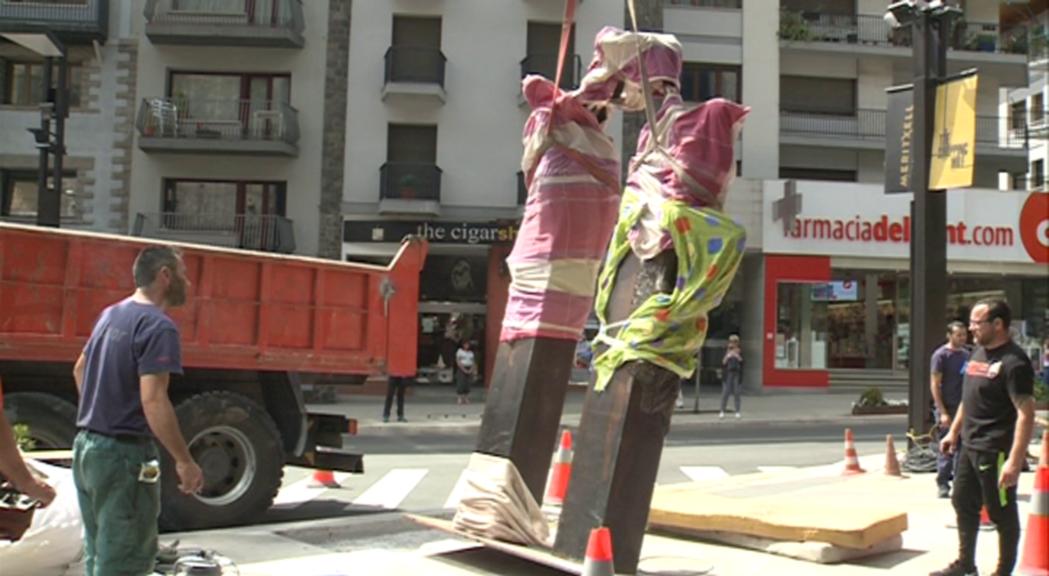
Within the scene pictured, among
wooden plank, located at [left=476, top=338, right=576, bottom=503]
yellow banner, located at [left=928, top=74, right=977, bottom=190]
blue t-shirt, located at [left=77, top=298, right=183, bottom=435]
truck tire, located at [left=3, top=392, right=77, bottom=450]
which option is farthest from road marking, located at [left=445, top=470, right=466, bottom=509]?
yellow banner, located at [left=928, top=74, right=977, bottom=190]

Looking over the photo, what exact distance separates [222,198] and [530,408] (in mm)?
23221

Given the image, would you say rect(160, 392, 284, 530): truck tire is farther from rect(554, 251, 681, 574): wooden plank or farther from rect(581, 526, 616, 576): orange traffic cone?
rect(581, 526, 616, 576): orange traffic cone

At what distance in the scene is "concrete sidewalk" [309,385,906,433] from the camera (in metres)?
20.8

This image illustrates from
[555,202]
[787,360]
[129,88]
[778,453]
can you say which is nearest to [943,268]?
[778,453]

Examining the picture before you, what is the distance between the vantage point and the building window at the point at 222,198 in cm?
2783

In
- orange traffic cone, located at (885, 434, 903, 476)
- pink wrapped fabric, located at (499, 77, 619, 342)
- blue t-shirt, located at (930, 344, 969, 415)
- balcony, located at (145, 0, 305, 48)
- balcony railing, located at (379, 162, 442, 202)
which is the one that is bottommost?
orange traffic cone, located at (885, 434, 903, 476)

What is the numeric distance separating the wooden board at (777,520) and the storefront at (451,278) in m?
18.9

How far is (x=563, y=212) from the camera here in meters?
6.71

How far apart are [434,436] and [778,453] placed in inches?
253

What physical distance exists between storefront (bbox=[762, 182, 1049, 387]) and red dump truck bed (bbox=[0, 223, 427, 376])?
66.3ft

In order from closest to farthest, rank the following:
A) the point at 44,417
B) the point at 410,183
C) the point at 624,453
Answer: the point at 624,453
the point at 44,417
the point at 410,183

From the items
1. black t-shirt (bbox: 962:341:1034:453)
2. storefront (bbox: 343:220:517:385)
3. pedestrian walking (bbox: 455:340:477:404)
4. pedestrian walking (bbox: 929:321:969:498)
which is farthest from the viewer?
storefront (bbox: 343:220:517:385)

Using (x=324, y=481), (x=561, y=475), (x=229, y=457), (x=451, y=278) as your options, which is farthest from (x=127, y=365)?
(x=451, y=278)

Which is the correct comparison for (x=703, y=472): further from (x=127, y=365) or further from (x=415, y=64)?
(x=415, y=64)
